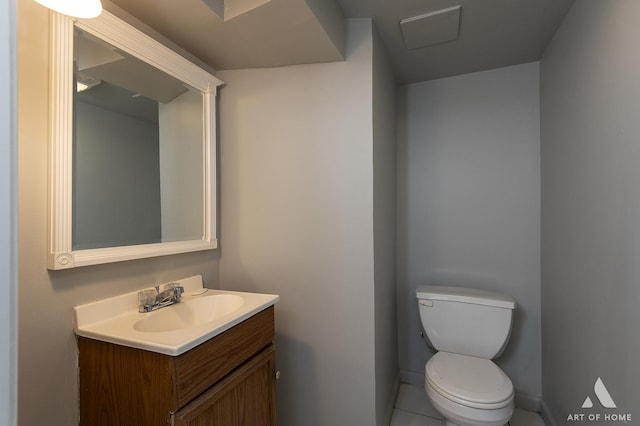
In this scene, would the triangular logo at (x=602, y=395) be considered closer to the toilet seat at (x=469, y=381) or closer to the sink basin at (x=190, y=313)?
the toilet seat at (x=469, y=381)

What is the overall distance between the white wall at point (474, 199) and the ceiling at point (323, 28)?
0.30 m

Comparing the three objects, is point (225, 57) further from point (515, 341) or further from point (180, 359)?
point (515, 341)

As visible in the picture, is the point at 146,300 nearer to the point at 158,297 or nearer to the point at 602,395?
the point at 158,297

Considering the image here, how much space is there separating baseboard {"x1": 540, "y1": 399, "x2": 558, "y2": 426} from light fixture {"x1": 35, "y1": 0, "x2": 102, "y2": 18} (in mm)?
2706

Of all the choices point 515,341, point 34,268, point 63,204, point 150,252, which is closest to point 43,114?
point 63,204

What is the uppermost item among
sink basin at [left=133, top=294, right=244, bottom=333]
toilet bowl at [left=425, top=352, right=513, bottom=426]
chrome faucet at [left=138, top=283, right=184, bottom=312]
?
chrome faucet at [left=138, top=283, right=184, bottom=312]

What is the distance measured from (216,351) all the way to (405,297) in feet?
4.97

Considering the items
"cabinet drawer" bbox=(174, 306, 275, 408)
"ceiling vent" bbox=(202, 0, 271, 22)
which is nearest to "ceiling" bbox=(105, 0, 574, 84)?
"ceiling vent" bbox=(202, 0, 271, 22)

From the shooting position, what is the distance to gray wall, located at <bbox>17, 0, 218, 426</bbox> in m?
0.85

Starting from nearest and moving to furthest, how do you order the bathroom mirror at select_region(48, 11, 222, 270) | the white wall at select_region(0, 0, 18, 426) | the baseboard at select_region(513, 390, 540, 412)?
the white wall at select_region(0, 0, 18, 426), the bathroom mirror at select_region(48, 11, 222, 270), the baseboard at select_region(513, 390, 540, 412)

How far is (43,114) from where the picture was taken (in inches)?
35.8

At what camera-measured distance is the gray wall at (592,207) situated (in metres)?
0.97

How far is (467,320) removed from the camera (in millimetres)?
1717

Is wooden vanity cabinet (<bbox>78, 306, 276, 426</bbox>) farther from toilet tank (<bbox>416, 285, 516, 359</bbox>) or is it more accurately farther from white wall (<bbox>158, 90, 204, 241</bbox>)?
toilet tank (<bbox>416, 285, 516, 359</bbox>)
